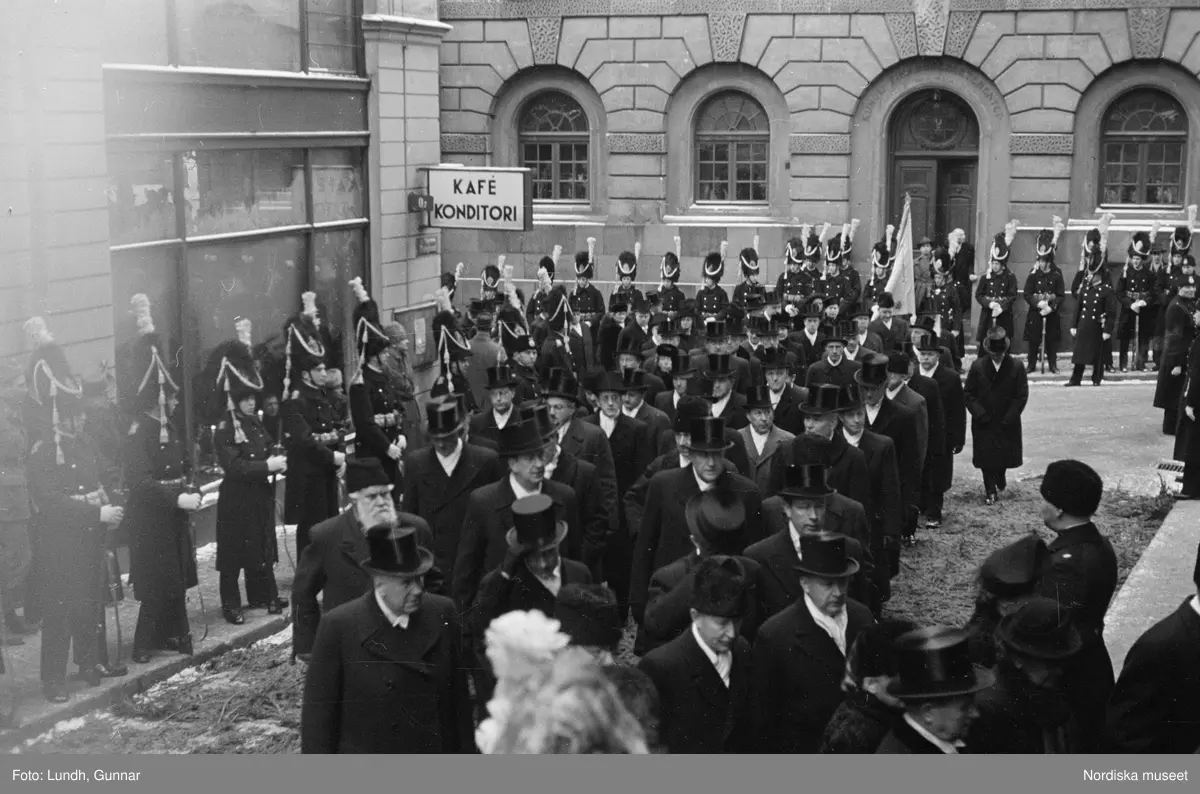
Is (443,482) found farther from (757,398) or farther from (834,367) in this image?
(834,367)

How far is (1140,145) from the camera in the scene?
24750 millimetres

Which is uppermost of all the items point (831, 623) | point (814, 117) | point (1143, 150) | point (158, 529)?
point (814, 117)

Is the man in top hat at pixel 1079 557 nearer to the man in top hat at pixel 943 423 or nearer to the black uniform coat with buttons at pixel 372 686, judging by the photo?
the black uniform coat with buttons at pixel 372 686

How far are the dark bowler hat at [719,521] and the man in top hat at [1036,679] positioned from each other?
1.92m

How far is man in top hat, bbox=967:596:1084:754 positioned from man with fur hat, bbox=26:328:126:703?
20.3 ft

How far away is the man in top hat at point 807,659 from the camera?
21.5ft

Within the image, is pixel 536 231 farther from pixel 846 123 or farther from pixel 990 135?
pixel 990 135

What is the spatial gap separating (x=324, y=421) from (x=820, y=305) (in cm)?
746

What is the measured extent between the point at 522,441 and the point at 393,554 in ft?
7.93

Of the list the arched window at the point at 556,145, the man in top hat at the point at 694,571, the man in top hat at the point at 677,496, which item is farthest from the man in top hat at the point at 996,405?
the arched window at the point at 556,145

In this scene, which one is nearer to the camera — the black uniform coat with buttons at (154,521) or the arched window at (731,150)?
the black uniform coat with buttons at (154,521)

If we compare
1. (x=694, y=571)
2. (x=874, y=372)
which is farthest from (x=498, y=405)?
(x=694, y=571)

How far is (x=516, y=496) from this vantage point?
8.78 metres

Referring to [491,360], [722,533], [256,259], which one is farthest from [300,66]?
[722,533]
